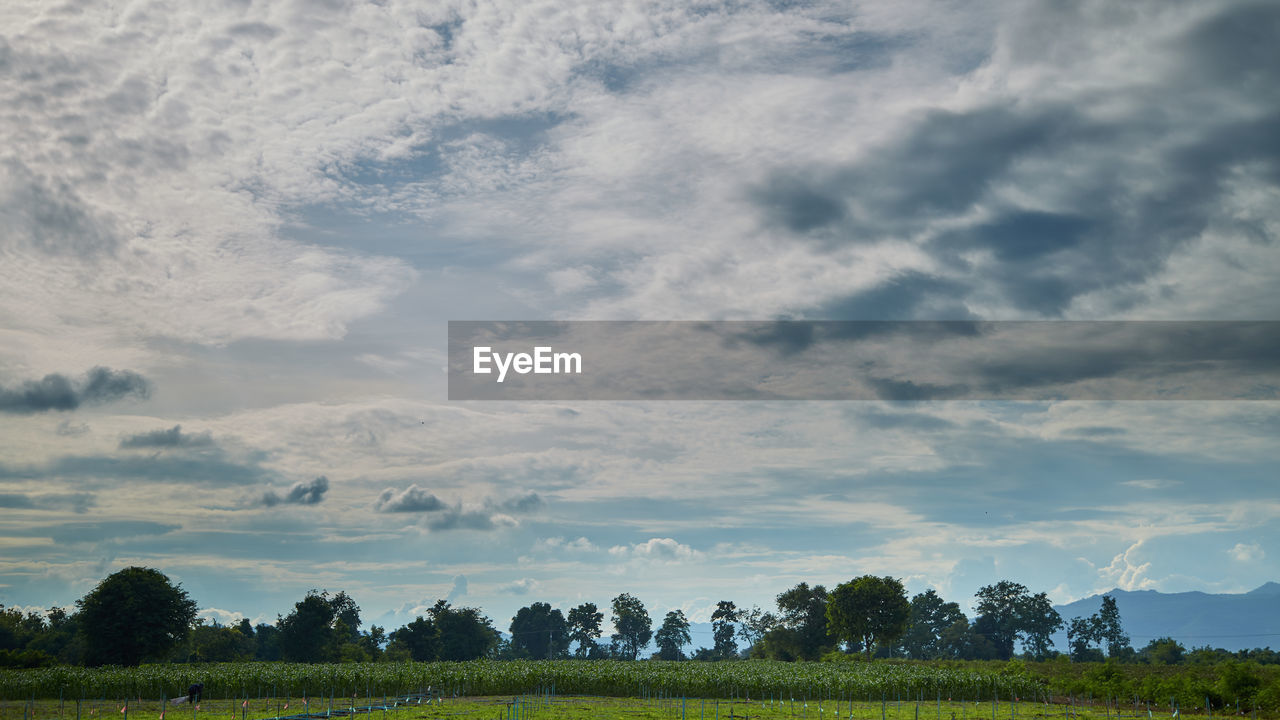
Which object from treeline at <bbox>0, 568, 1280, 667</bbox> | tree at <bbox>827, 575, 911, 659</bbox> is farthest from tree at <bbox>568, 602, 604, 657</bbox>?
tree at <bbox>827, 575, 911, 659</bbox>

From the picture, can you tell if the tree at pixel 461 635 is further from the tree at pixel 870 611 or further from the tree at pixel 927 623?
the tree at pixel 927 623

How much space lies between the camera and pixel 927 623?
188625mm

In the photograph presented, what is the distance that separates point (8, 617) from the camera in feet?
406

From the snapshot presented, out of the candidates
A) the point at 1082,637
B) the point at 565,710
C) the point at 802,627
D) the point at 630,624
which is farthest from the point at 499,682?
the point at 1082,637

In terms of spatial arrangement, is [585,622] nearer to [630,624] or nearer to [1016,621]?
[630,624]

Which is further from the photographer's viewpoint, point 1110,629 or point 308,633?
point 1110,629

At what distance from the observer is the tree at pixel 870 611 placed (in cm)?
11119

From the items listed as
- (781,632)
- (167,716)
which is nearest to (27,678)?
(167,716)

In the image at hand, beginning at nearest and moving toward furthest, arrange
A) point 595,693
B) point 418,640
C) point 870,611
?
point 595,693, point 870,611, point 418,640

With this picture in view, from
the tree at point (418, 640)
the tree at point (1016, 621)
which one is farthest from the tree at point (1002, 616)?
the tree at point (418, 640)

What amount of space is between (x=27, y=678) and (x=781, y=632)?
4038 inches

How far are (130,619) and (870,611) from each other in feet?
272

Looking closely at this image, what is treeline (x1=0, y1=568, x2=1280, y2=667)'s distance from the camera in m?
92.1

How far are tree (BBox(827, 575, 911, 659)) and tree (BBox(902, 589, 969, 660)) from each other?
79.2m
